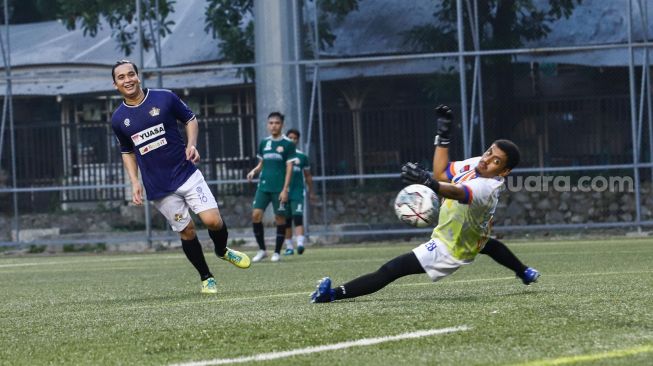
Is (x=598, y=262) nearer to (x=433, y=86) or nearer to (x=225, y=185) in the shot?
(x=433, y=86)

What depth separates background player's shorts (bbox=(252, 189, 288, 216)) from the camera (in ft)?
57.3

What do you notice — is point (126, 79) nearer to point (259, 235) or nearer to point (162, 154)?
point (162, 154)

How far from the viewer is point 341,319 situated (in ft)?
24.1

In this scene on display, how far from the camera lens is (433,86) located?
71.7 feet

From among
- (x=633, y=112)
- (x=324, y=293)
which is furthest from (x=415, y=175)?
(x=633, y=112)

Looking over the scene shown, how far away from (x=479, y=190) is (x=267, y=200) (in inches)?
378

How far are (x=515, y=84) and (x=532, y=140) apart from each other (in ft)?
3.20

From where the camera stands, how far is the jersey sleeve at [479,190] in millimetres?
8125

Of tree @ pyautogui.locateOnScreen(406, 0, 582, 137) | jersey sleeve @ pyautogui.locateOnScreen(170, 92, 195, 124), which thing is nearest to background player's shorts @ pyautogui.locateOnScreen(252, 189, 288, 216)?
tree @ pyautogui.locateOnScreen(406, 0, 582, 137)

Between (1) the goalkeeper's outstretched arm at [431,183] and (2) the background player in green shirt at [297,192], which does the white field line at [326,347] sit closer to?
(1) the goalkeeper's outstretched arm at [431,183]

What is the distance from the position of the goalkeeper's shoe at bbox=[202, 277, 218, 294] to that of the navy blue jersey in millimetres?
794
